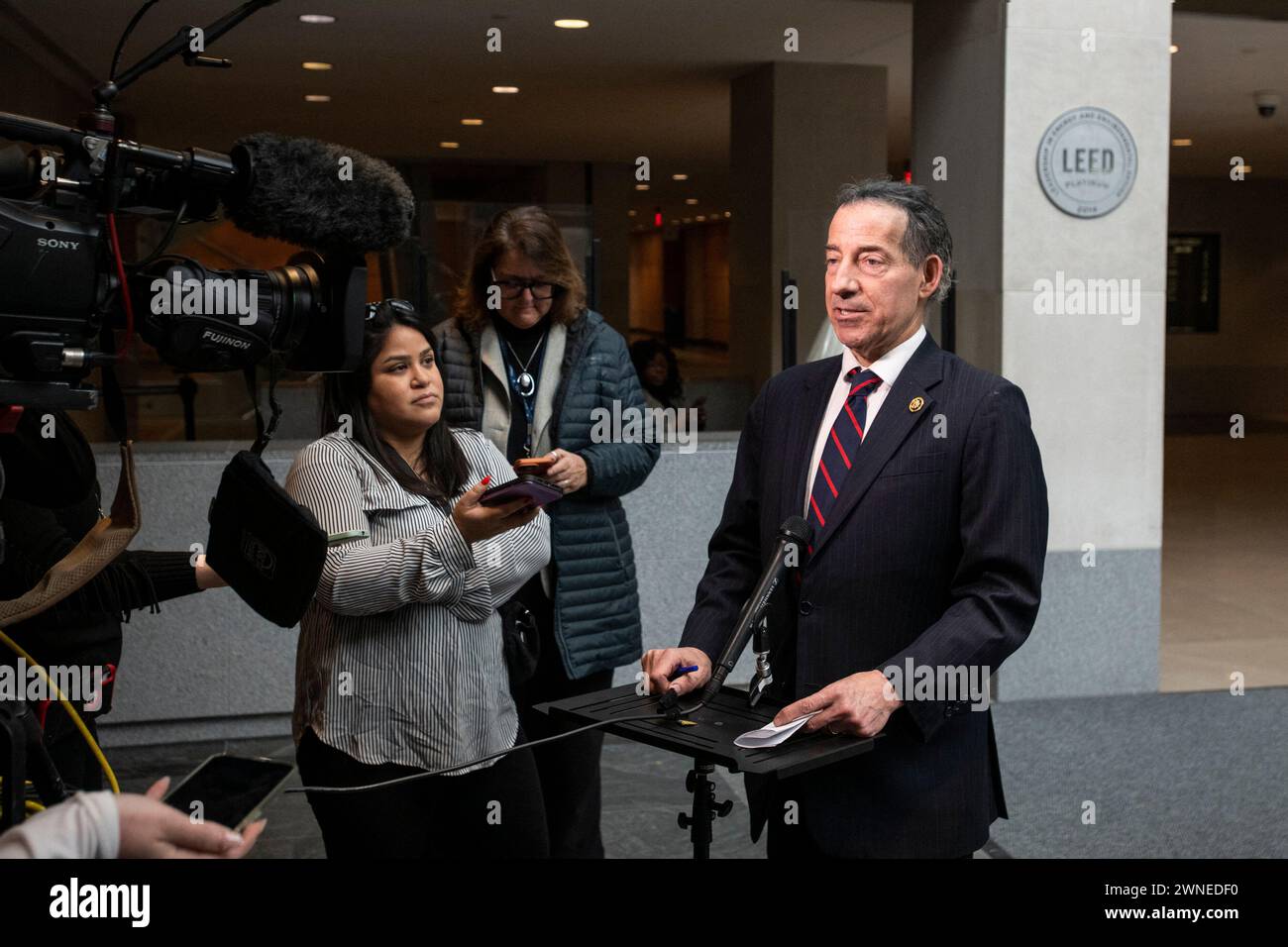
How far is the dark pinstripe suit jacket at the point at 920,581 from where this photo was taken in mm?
1697

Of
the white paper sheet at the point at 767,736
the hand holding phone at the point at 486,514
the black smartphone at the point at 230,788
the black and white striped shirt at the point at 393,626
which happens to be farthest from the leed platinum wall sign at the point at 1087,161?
the white paper sheet at the point at 767,736

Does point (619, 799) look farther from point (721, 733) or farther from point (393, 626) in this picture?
point (721, 733)

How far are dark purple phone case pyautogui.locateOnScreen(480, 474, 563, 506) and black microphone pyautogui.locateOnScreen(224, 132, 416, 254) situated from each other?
557 millimetres

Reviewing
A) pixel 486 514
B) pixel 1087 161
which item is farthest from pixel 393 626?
pixel 1087 161

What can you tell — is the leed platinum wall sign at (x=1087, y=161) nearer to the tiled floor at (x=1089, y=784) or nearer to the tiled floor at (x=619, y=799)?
the tiled floor at (x=1089, y=784)

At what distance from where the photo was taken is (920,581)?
1774 mm

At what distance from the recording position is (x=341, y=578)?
205 cm

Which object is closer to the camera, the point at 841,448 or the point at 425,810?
the point at 841,448

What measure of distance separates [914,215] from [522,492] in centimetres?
70

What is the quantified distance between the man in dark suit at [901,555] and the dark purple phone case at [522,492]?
0.28 meters

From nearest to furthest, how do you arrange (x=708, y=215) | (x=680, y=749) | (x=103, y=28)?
(x=680, y=749)
(x=103, y=28)
(x=708, y=215)
